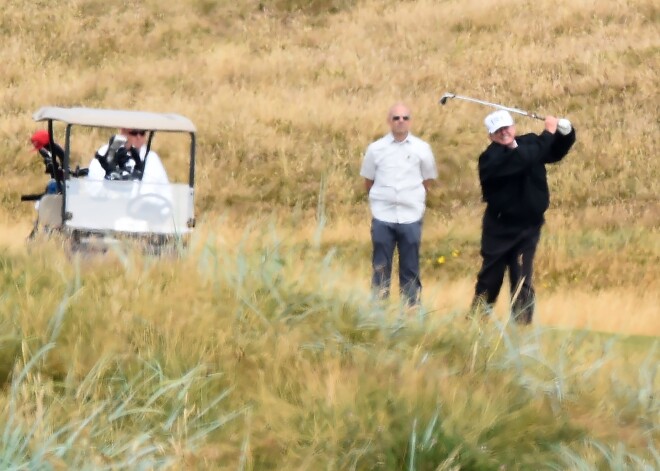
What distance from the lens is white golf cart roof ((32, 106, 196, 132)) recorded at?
1080 centimetres

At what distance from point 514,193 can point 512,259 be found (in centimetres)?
55

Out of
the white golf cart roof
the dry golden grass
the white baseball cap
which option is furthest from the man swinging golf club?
the white golf cart roof

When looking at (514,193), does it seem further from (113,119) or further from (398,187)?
(113,119)

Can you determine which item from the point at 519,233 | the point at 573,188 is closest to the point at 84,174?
the point at 519,233

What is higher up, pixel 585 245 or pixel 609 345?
pixel 609 345

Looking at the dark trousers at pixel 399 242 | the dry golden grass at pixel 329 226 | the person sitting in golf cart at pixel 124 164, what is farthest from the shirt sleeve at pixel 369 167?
the person sitting in golf cart at pixel 124 164

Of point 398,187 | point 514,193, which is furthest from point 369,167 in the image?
point 514,193

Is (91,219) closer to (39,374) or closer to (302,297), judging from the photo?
(302,297)

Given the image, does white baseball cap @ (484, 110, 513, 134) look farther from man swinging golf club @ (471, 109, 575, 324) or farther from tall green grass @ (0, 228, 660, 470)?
tall green grass @ (0, 228, 660, 470)

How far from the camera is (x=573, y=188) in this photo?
1817cm

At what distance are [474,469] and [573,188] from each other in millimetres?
14103

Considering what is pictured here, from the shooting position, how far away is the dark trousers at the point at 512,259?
30.4ft

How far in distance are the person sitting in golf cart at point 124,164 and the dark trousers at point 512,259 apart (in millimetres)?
2847

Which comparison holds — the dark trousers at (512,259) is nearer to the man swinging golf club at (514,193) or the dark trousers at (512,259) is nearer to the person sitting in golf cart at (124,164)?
the man swinging golf club at (514,193)
